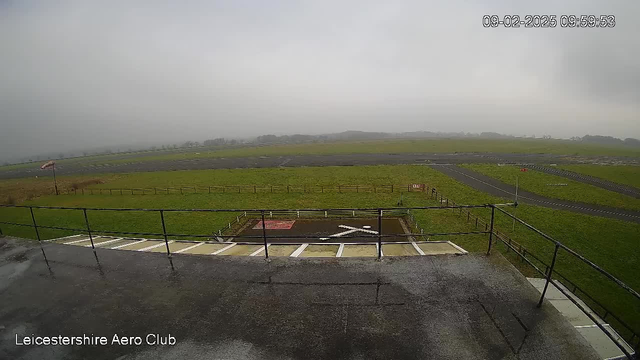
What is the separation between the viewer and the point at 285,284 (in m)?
4.74

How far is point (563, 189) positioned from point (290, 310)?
40.8 metres

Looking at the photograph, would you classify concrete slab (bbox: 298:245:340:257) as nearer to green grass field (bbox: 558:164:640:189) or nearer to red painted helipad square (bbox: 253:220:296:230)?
red painted helipad square (bbox: 253:220:296:230)

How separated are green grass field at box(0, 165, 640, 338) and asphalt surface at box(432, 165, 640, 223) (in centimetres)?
210

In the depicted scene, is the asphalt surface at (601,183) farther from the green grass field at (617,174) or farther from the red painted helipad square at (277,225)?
the red painted helipad square at (277,225)

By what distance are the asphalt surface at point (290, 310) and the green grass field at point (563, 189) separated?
3317 centimetres

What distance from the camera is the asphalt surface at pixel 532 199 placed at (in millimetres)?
23542

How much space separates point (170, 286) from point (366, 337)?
3.65 m

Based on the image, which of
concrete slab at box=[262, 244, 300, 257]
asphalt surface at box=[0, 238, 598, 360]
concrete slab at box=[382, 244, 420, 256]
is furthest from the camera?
concrete slab at box=[382, 244, 420, 256]

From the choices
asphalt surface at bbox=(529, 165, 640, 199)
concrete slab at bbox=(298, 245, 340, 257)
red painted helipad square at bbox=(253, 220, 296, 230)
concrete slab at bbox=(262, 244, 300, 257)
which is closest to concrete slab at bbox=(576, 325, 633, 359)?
concrete slab at bbox=(298, 245, 340, 257)

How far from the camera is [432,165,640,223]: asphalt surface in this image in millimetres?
23542

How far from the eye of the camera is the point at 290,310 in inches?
161

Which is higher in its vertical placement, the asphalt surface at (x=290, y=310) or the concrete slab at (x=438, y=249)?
the asphalt surface at (x=290, y=310)

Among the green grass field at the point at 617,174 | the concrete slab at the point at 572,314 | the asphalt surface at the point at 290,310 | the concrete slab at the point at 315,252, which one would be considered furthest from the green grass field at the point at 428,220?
the green grass field at the point at 617,174

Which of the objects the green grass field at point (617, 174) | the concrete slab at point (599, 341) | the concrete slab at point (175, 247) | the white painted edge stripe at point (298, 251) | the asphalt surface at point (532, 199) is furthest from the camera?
the green grass field at point (617, 174)
